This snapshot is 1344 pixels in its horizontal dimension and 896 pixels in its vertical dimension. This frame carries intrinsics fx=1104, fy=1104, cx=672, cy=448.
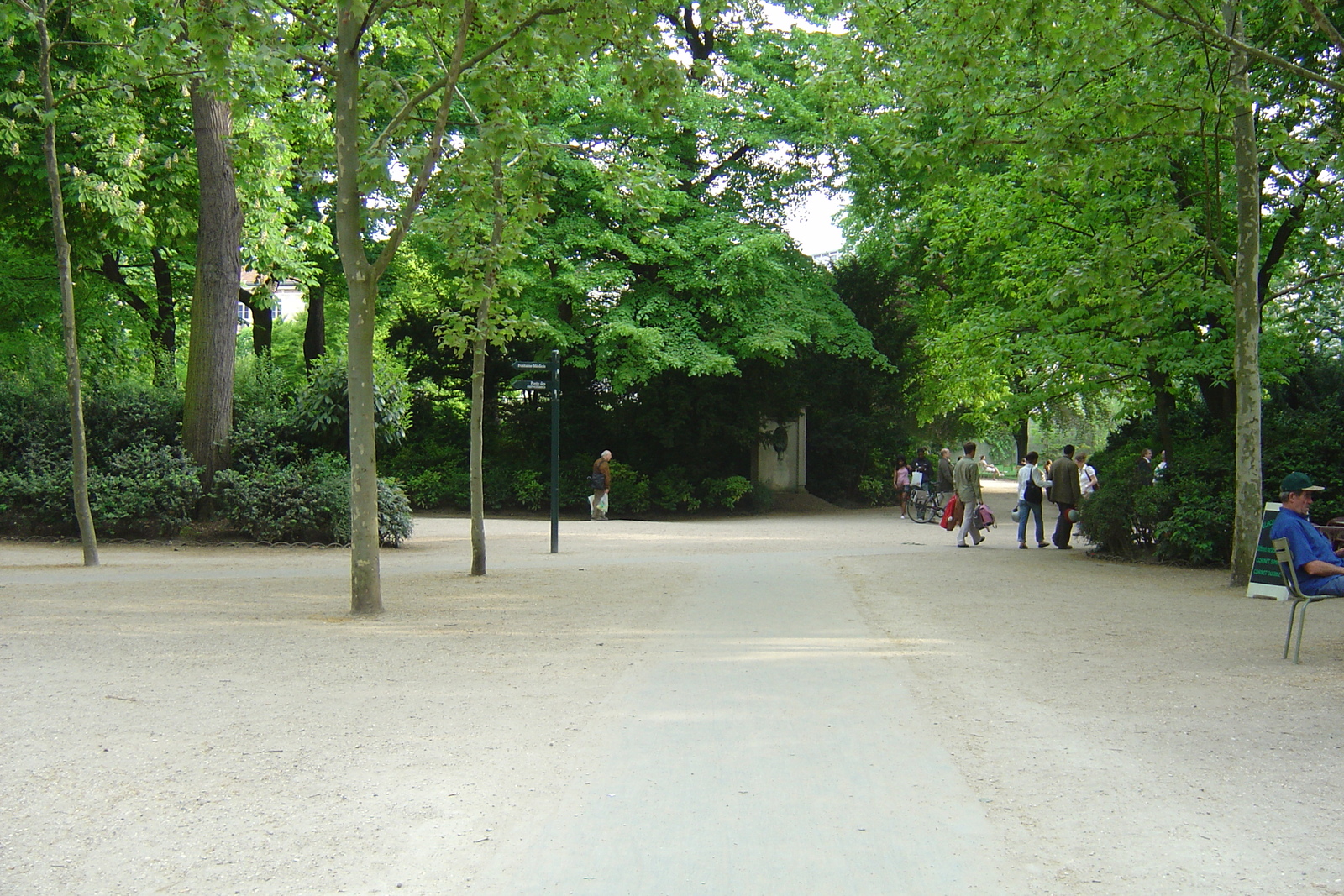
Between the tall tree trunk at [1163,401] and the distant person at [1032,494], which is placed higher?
the tall tree trunk at [1163,401]

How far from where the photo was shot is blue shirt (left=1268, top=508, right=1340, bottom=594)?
7.93m

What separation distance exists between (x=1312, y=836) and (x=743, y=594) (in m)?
7.72

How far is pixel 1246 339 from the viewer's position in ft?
41.4

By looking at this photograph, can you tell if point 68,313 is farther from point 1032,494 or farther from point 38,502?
point 1032,494

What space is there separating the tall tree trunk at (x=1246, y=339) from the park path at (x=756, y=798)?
733 centimetres

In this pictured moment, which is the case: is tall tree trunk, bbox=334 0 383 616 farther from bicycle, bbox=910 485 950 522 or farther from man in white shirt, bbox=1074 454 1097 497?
bicycle, bbox=910 485 950 522

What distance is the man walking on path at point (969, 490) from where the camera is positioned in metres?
19.4

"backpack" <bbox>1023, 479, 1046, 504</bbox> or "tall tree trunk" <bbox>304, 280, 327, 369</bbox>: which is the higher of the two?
"tall tree trunk" <bbox>304, 280, 327, 369</bbox>

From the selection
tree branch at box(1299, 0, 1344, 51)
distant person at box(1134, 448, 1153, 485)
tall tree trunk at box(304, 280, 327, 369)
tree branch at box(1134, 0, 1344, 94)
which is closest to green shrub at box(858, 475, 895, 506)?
tall tree trunk at box(304, 280, 327, 369)

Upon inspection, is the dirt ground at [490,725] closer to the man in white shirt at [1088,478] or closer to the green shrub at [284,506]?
the green shrub at [284,506]

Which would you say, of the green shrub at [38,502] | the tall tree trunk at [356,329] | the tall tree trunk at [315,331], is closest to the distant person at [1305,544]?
the tall tree trunk at [356,329]

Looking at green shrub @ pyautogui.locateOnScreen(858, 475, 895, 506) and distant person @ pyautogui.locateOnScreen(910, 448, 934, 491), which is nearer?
distant person @ pyautogui.locateOnScreen(910, 448, 934, 491)

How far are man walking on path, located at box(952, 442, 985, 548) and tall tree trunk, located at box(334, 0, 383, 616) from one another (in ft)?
40.0

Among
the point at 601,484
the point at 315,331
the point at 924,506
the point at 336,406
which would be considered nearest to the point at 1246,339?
the point at 336,406
